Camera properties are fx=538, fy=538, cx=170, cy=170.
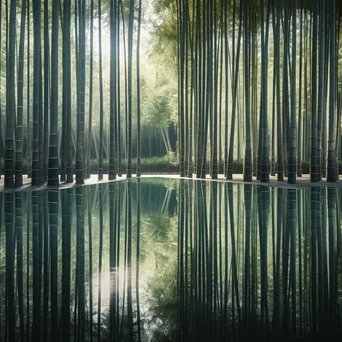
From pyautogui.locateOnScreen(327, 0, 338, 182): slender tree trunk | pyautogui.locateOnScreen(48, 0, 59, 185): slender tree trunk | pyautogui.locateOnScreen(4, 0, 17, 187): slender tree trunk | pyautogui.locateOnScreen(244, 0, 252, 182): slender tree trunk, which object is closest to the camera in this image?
pyautogui.locateOnScreen(4, 0, 17, 187): slender tree trunk

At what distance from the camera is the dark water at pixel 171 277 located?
2389 mm

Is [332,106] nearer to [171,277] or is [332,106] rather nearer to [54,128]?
[54,128]

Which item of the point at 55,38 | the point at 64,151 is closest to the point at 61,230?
the point at 55,38

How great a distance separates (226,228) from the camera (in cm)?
529

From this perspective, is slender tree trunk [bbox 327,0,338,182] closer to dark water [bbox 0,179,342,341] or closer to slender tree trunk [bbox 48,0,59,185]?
Answer: slender tree trunk [bbox 48,0,59,185]

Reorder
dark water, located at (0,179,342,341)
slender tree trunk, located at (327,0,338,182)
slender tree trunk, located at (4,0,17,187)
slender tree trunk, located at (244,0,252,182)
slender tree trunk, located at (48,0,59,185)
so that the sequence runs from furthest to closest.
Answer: slender tree trunk, located at (244,0,252,182)
slender tree trunk, located at (327,0,338,182)
slender tree trunk, located at (48,0,59,185)
slender tree trunk, located at (4,0,17,187)
dark water, located at (0,179,342,341)

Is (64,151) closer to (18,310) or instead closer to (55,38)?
(55,38)

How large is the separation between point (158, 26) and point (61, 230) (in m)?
15.9

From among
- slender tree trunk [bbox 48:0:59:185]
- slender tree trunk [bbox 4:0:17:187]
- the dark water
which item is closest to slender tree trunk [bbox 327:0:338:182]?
slender tree trunk [bbox 48:0:59:185]

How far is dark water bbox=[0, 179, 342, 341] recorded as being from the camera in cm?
239

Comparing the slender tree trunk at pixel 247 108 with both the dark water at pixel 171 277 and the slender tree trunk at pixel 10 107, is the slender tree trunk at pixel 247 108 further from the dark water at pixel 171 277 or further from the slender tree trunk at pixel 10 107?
the dark water at pixel 171 277

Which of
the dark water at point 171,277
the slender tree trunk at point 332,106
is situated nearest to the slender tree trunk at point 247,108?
the slender tree trunk at point 332,106

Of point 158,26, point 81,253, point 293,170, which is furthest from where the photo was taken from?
point 158,26

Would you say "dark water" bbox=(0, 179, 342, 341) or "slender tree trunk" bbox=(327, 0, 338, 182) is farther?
"slender tree trunk" bbox=(327, 0, 338, 182)
